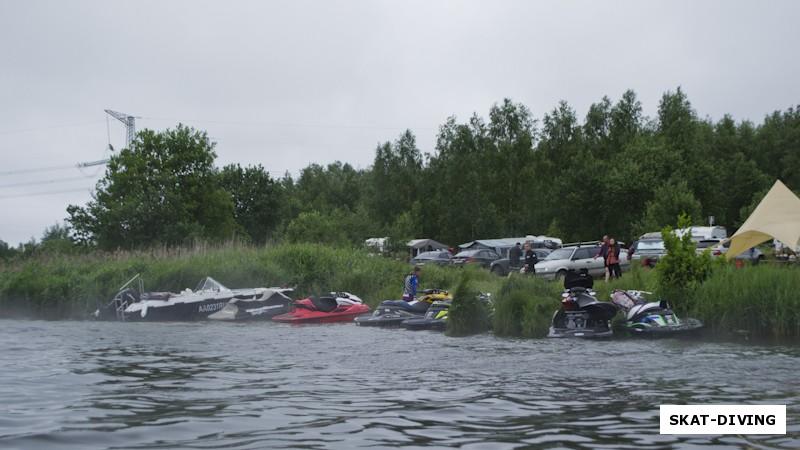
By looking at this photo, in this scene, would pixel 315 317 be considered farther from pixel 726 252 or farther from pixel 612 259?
pixel 726 252

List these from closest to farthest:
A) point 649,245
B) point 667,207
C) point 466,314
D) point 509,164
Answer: point 466,314 → point 649,245 → point 667,207 → point 509,164

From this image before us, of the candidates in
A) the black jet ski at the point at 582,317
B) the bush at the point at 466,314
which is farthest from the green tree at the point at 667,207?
the black jet ski at the point at 582,317

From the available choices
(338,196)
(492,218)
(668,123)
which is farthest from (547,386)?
(338,196)

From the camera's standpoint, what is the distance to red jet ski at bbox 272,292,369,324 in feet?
81.5

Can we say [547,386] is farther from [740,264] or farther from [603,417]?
[740,264]

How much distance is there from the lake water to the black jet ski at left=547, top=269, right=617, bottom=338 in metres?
0.65

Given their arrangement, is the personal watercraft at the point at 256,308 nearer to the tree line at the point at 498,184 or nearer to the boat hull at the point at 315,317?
the boat hull at the point at 315,317

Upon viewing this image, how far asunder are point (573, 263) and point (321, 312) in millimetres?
13506

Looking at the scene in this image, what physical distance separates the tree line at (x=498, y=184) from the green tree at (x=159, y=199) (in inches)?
4.0

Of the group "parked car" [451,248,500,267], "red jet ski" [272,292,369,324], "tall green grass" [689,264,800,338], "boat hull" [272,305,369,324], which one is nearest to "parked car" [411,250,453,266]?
"parked car" [451,248,500,267]

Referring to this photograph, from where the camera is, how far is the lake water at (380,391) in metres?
8.20

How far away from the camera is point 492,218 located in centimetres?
6994

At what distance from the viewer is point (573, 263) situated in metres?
34.5

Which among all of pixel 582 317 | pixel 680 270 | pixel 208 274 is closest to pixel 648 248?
pixel 680 270
